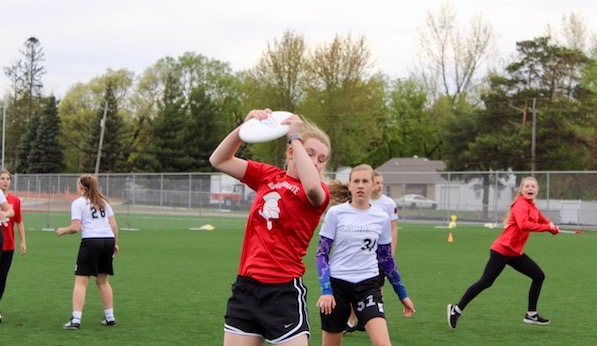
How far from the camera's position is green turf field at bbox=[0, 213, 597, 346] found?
9.84 metres

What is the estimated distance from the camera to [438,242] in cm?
2880

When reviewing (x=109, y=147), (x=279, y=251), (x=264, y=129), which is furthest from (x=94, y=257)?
(x=109, y=147)

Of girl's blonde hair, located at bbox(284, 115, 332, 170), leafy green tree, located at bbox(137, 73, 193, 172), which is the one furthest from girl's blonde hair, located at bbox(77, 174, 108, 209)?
leafy green tree, located at bbox(137, 73, 193, 172)

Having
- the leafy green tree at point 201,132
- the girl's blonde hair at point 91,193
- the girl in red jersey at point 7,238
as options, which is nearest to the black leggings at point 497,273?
the girl's blonde hair at point 91,193

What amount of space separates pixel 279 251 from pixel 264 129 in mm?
812

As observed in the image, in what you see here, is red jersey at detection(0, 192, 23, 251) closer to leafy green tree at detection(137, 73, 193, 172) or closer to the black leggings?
the black leggings

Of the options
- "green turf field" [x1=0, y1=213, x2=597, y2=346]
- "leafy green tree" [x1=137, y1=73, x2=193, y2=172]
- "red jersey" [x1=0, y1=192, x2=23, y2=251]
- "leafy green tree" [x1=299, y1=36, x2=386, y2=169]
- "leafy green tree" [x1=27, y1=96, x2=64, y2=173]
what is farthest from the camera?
"leafy green tree" [x1=27, y1=96, x2=64, y2=173]

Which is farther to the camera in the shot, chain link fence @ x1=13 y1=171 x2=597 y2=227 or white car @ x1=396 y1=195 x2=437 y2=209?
white car @ x1=396 y1=195 x2=437 y2=209

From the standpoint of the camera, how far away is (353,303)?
6.86 metres

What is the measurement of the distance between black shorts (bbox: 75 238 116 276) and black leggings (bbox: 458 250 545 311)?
4.23 meters

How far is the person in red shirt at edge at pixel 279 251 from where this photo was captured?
4.86 metres

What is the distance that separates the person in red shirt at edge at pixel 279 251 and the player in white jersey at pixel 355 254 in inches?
66.6

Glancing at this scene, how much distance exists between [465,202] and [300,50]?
25.6m

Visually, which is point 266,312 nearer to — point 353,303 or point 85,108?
point 353,303
